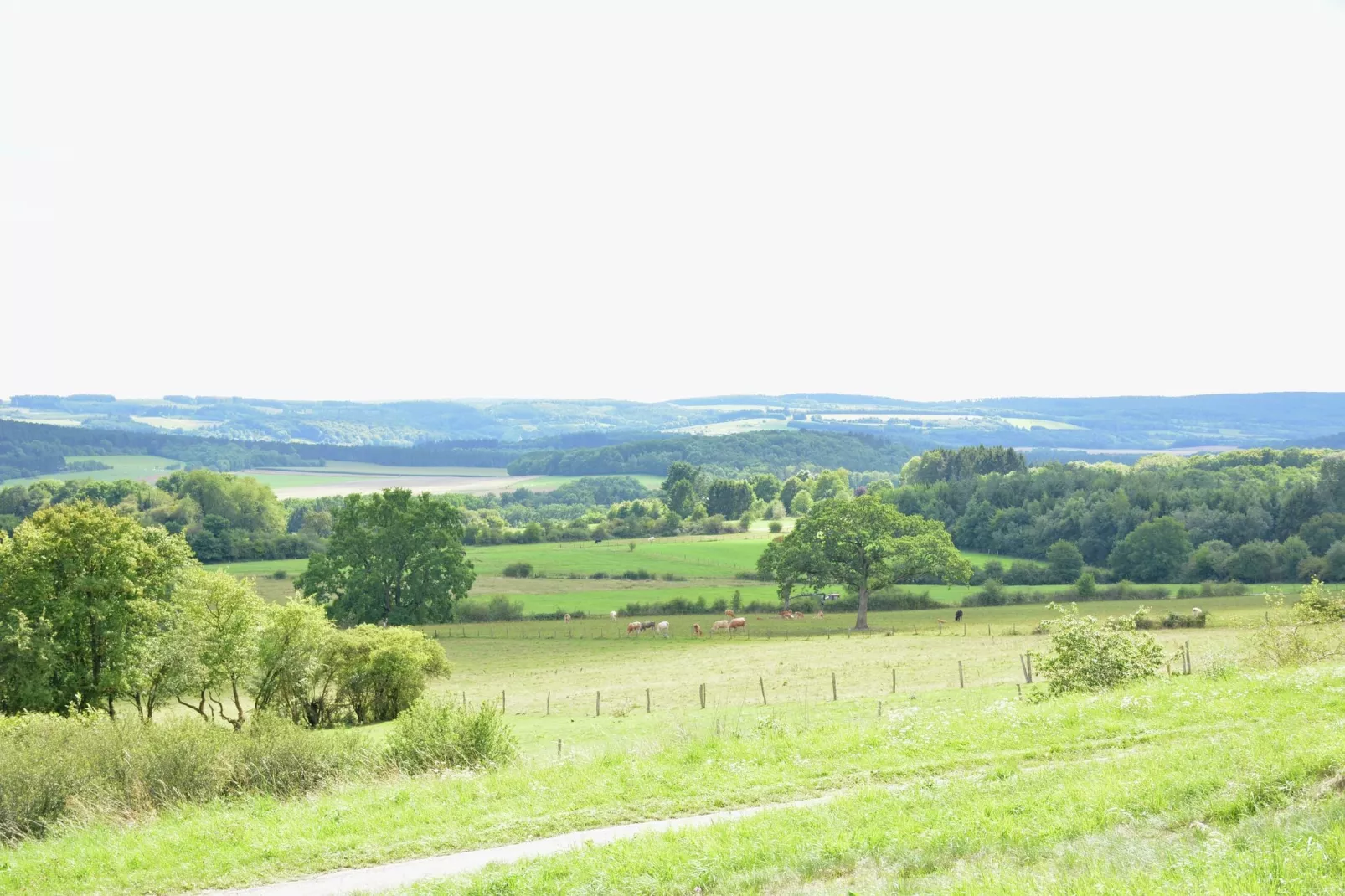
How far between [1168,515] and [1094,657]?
285ft

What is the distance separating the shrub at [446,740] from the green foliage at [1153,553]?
85672mm

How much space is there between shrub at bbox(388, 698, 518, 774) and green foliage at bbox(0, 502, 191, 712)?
2084 centimetres

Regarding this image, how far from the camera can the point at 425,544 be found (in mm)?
75625

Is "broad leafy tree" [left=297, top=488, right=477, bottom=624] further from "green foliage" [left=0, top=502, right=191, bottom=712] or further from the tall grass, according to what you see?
the tall grass

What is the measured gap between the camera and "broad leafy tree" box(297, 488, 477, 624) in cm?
7438

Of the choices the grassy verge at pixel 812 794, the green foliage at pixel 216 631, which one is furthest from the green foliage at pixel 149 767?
the green foliage at pixel 216 631

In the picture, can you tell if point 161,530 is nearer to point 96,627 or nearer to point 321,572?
point 96,627

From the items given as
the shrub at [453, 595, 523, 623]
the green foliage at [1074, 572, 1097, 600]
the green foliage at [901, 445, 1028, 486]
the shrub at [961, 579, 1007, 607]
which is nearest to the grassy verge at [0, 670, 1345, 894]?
the shrub at [453, 595, 523, 623]

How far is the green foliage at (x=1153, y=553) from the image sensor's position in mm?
96000

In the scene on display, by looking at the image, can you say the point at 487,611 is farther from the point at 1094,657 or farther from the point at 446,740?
the point at 446,740

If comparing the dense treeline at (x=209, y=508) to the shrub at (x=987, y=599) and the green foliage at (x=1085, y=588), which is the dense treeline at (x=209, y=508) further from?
the green foliage at (x=1085, y=588)

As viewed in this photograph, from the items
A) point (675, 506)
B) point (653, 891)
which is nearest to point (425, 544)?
point (653, 891)

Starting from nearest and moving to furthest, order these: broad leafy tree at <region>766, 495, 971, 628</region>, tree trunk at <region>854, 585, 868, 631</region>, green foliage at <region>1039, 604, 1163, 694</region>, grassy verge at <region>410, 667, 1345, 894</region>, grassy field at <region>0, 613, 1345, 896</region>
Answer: grassy verge at <region>410, 667, 1345, 894</region>, grassy field at <region>0, 613, 1345, 896</region>, green foliage at <region>1039, 604, 1163, 694</region>, tree trunk at <region>854, 585, 868, 631</region>, broad leafy tree at <region>766, 495, 971, 628</region>

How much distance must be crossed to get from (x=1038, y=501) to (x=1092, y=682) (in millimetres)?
102193
